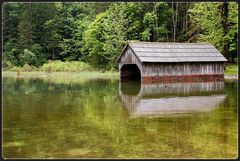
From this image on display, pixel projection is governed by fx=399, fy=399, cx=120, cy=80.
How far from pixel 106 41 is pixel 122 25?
2554 mm

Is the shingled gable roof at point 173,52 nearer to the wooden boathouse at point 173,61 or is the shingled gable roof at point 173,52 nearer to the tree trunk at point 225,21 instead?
the wooden boathouse at point 173,61

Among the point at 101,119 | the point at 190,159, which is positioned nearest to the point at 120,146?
the point at 190,159

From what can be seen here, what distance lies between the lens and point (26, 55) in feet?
161

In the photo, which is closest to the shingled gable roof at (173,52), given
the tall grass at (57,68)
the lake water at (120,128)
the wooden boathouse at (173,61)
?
the wooden boathouse at (173,61)

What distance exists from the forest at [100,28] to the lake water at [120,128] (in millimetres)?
22453

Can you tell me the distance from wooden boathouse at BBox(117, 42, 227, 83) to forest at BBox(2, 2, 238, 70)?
6.11 meters

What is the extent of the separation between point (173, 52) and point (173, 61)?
4.60 ft

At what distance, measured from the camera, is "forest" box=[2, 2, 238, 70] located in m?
39.2

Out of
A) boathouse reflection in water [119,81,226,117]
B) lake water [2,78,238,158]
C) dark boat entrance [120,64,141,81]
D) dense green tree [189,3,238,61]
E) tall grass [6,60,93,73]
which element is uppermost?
dense green tree [189,3,238,61]

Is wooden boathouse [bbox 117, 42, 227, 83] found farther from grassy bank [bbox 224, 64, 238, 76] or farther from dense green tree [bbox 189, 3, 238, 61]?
dense green tree [bbox 189, 3, 238, 61]

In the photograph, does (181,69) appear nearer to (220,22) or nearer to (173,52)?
(173,52)

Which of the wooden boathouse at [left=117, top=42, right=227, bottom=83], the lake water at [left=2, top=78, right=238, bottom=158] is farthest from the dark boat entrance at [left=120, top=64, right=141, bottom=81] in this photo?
the lake water at [left=2, top=78, right=238, bottom=158]

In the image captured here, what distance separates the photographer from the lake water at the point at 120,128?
8.82m

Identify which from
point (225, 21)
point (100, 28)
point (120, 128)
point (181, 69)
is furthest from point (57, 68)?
point (120, 128)
